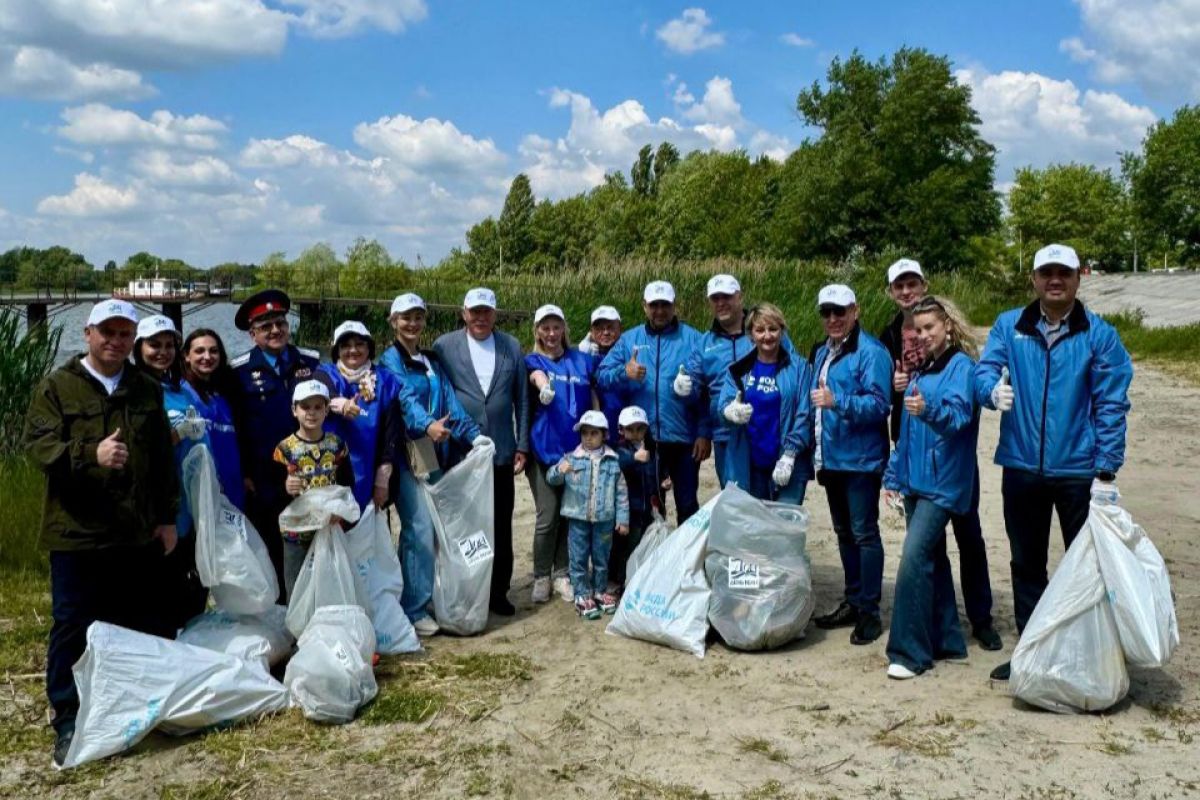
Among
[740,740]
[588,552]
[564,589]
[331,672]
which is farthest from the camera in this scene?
[564,589]

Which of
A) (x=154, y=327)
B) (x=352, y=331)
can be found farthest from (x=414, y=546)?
(x=154, y=327)

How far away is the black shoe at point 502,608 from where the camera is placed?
505 centimetres

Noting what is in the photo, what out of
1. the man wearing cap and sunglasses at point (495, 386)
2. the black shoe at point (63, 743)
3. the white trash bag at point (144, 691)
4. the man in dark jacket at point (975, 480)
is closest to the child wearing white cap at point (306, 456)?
the white trash bag at point (144, 691)

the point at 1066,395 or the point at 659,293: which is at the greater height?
the point at 659,293

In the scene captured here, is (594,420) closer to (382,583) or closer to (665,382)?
(665,382)

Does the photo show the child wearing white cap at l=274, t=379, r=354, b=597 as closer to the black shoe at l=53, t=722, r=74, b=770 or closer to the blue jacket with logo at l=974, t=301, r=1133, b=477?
the black shoe at l=53, t=722, r=74, b=770

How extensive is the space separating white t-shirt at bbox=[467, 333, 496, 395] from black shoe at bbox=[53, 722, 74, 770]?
225cm

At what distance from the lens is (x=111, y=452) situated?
3.23m

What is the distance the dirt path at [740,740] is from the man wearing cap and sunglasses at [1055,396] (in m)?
0.80

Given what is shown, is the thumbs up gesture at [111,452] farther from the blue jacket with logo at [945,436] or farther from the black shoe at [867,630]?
the black shoe at [867,630]

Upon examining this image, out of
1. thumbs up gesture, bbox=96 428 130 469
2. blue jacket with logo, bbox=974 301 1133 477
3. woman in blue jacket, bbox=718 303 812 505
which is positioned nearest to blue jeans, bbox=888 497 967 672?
blue jacket with logo, bbox=974 301 1133 477

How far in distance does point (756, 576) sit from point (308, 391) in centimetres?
207

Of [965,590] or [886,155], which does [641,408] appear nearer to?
[965,590]

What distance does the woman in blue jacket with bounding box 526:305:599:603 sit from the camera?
5000 millimetres
